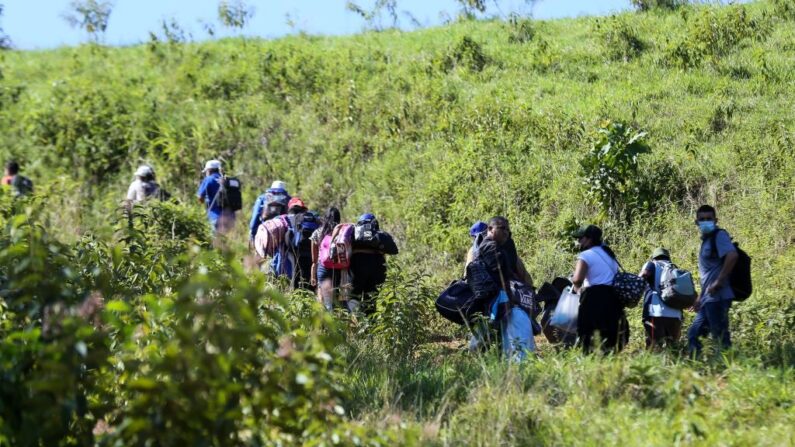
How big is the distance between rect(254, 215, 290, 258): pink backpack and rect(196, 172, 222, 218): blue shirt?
2548 millimetres

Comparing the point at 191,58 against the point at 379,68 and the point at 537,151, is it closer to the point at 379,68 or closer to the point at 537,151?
the point at 379,68

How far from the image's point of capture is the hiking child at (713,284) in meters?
9.51

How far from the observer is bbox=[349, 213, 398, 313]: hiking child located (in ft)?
37.2

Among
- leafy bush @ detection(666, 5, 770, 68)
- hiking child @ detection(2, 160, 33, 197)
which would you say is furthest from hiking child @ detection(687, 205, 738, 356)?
hiking child @ detection(2, 160, 33, 197)

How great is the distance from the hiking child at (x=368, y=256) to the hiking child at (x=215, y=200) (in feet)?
12.3

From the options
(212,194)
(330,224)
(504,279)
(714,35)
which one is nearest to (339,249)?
(330,224)

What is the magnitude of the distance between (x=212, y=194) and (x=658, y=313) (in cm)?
682

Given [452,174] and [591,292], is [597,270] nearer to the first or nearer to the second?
[591,292]

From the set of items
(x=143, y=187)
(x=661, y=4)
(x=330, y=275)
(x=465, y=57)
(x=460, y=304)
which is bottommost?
(x=460, y=304)

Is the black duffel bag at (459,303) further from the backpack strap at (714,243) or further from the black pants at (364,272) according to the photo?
the backpack strap at (714,243)

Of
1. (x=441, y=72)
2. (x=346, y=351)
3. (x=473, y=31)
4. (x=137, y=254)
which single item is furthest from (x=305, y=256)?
(x=473, y=31)

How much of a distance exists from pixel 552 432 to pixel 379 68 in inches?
538

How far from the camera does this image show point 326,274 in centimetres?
1160

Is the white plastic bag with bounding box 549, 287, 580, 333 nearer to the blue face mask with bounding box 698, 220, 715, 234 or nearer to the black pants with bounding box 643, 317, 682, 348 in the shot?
the black pants with bounding box 643, 317, 682, 348
